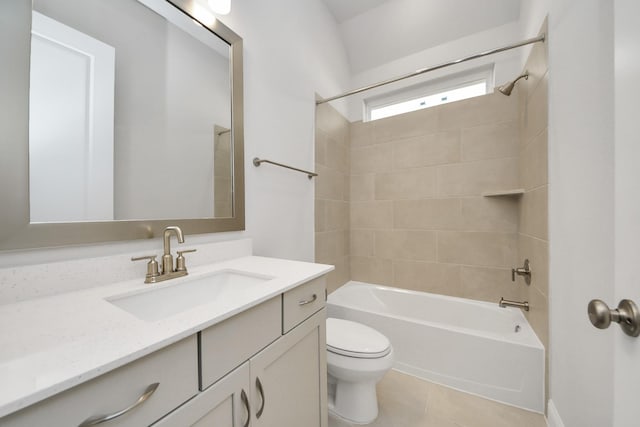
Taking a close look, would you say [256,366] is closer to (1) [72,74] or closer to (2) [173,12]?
(1) [72,74]

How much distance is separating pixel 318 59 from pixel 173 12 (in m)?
1.23

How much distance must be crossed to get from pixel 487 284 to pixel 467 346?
0.66m

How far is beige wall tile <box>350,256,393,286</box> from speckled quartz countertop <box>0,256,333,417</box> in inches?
68.5

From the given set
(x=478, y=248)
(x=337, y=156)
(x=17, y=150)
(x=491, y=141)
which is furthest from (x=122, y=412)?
(x=491, y=141)

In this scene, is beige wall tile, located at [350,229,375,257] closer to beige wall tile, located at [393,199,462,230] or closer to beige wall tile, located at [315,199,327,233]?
beige wall tile, located at [393,199,462,230]

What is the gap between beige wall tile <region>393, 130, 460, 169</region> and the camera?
2021 mm

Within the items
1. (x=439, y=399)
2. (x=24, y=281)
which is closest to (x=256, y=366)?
(x=24, y=281)

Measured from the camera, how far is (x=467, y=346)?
1469 mm

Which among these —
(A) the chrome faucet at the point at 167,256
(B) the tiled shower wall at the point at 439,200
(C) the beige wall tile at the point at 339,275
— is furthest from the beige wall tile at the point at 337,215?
(A) the chrome faucet at the point at 167,256

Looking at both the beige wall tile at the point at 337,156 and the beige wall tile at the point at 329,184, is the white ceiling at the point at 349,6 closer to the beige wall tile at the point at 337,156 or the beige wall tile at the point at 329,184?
the beige wall tile at the point at 337,156

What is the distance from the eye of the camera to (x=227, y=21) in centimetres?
124

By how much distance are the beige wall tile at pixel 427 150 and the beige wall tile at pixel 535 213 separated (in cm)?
62

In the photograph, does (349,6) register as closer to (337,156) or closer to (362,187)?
(337,156)

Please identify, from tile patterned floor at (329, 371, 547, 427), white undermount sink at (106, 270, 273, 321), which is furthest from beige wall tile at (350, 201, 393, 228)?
white undermount sink at (106, 270, 273, 321)
